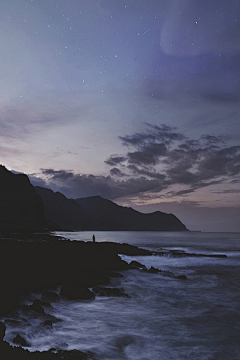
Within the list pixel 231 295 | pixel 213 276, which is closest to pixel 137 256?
pixel 213 276

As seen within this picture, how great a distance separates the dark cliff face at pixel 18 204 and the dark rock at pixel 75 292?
328ft

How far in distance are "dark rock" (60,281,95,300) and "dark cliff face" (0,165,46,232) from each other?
99.8m

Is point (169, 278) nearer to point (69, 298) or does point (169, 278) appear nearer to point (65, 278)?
point (65, 278)

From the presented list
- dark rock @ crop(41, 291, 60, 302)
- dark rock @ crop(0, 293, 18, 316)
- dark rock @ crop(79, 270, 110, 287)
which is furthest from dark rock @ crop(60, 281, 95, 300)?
dark rock @ crop(0, 293, 18, 316)

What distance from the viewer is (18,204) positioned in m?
118

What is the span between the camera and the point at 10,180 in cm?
12056

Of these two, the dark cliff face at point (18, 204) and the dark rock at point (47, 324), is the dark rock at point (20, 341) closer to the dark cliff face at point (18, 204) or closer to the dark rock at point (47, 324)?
the dark rock at point (47, 324)

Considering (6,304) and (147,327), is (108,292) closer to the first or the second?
(147,327)

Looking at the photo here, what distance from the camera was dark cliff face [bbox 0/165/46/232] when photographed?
112562 mm

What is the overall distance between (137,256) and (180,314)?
29.5 metres

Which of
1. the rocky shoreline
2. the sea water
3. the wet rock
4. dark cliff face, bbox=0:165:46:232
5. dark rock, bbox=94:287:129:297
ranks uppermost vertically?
dark cliff face, bbox=0:165:46:232

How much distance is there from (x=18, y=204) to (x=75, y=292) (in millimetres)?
110565

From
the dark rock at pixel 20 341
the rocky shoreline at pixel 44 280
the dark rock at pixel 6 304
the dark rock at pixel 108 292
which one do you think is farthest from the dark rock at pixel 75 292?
the dark rock at pixel 20 341

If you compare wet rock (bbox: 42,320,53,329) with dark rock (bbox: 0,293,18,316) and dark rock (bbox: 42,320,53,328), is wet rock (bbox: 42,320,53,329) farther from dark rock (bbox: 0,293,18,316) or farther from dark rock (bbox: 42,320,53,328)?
dark rock (bbox: 0,293,18,316)
